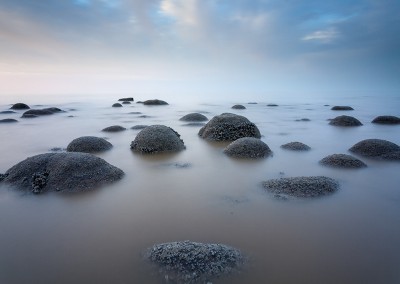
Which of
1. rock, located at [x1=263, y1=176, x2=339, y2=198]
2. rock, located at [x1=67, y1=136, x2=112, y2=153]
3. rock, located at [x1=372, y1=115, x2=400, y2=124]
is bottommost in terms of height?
rock, located at [x1=372, y1=115, x2=400, y2=124]

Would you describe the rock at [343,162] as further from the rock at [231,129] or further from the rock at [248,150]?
the rock at [231,129]

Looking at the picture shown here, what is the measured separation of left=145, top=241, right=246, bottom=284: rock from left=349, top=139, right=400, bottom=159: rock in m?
11.0

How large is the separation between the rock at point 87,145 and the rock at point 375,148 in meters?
12.6

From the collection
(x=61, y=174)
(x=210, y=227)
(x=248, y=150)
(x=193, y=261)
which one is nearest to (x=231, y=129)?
(x=248, y=150)

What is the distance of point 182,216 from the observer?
23.6 feet

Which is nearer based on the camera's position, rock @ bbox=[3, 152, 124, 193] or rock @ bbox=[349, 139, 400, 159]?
rock @ bbox=[3, 152, 124, 193]

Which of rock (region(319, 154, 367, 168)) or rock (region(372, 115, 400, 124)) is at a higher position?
rock (region(319, 154, 367, 168))

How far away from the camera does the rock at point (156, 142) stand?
555 inches

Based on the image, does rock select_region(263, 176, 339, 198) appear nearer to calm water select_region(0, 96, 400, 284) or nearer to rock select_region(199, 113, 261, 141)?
calm water select_region(0, 96, 400, 284)

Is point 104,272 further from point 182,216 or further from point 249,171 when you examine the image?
point 249,171

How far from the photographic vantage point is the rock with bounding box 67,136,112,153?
1425cm

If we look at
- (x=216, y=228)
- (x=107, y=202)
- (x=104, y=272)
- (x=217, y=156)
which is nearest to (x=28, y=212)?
(x=107, y=202)

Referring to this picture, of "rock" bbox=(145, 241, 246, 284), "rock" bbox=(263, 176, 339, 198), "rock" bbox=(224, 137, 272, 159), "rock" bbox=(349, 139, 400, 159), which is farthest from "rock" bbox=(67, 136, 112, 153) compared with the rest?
"rock" bbox=(349, 139, 400, 159)

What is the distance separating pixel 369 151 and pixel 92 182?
12.3 meters
